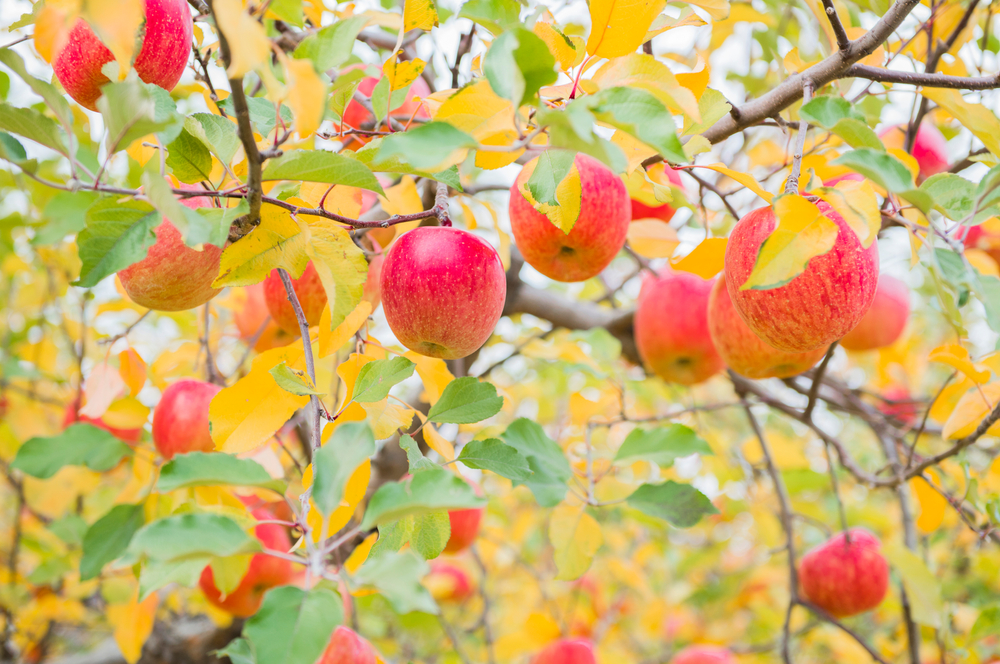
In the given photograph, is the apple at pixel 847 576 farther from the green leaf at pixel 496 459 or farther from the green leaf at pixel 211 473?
Result: the green leaf at pixel 211 473

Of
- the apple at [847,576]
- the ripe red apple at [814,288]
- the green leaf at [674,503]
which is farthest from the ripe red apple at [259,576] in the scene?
the apple at [847,576]

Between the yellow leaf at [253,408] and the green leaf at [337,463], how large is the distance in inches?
10.1

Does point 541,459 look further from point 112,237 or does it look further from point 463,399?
point 112,237

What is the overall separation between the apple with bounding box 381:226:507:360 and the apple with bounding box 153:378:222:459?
1.52 ft

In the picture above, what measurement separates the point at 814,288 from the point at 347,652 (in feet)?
2.19

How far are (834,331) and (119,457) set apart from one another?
113 centimetres

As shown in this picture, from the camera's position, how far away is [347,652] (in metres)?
0.73

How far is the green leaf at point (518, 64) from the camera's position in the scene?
472 mm

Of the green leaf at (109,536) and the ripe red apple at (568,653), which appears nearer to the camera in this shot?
the green leaf at (109,536)

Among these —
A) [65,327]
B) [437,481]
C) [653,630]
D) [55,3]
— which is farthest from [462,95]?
[653,630]

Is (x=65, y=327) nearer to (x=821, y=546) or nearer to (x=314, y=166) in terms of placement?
(x=314, y=166)

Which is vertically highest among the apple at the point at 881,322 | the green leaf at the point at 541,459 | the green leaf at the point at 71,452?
the apple at the point at 881,322

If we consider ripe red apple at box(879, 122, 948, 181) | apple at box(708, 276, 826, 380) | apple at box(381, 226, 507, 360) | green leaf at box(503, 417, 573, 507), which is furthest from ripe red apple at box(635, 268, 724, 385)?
ripe red apple at box(879, 122, 948, 181)

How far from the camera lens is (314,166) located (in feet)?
1.85
